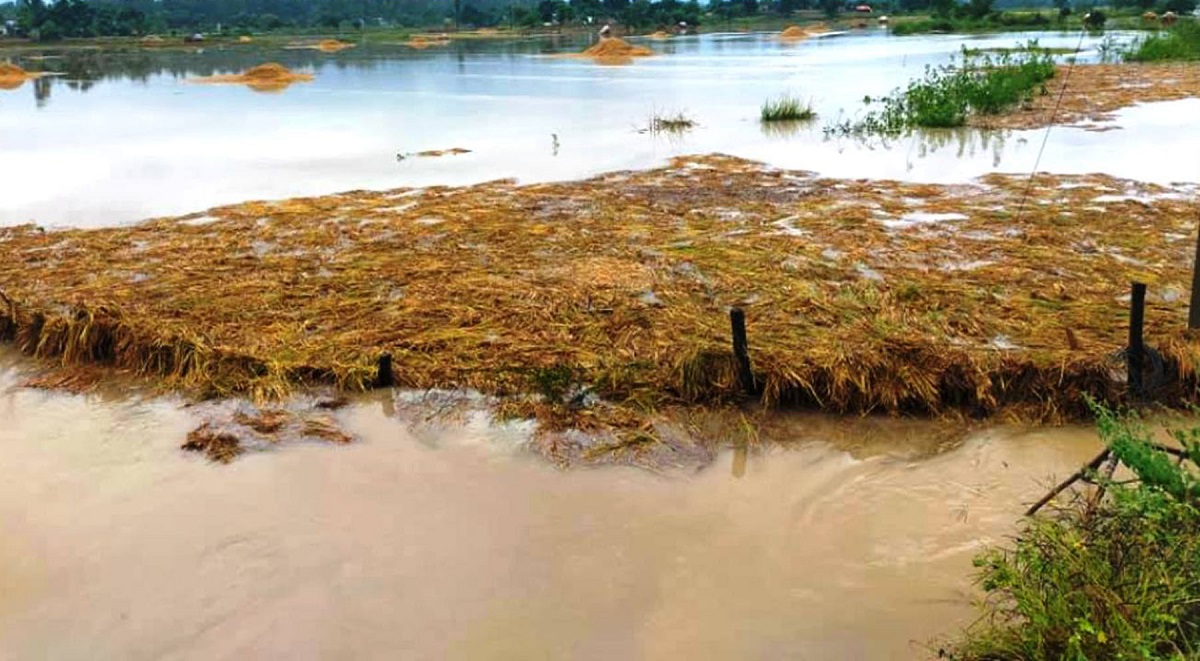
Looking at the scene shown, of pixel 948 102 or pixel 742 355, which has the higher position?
pixel 948 102

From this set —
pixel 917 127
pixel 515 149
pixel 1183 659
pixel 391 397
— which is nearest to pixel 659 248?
pixel 391 397

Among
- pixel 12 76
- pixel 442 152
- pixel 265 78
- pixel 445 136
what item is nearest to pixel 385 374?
pixel 442 152

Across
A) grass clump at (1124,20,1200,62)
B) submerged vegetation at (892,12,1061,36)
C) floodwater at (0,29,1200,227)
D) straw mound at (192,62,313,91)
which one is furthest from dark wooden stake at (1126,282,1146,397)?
submerged vegetation at (892,12,1061,36)

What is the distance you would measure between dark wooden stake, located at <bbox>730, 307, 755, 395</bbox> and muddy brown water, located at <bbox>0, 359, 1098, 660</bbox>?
0.98ft

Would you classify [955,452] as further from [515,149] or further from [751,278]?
[515,149]

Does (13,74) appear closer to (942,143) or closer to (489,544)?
(942,143)

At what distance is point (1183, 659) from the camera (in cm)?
201

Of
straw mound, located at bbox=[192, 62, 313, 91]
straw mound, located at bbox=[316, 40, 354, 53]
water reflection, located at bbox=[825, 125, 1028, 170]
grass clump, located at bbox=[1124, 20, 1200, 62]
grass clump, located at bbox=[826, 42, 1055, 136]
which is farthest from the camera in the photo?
straw mound, located at bbox=[316, 40, 354, 53]

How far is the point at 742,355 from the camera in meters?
4.49

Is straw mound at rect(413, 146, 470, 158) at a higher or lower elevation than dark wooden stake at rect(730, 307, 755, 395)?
higher

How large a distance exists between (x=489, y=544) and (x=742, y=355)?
5.19 feet

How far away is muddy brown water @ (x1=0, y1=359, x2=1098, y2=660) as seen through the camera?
303cm

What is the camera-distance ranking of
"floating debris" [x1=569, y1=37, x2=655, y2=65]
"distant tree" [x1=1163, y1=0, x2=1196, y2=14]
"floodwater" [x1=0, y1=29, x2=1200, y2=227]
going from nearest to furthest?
"floodwater" [x1=0, y1=29, x2=1200, y2=227] < "floating debris" [x1=569, y1=37, x2=655, y2=65] < "distant tree" [x1=1163, y1=0, x2=1196, y2=14]

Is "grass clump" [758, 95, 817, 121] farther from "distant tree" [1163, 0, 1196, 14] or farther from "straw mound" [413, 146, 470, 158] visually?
"distant tree" [1163, 0, 1196, 14]
